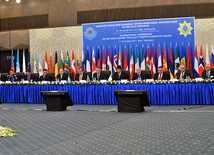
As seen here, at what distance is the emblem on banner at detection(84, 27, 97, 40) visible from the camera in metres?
11.7

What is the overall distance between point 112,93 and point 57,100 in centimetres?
163

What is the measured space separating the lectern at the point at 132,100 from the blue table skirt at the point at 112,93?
1026 millimetres

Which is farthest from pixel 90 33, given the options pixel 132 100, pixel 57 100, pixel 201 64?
pixel 132 100

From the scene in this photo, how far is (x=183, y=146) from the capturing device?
3410mm

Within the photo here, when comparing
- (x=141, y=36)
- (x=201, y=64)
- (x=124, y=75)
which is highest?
(x=141, y=36)

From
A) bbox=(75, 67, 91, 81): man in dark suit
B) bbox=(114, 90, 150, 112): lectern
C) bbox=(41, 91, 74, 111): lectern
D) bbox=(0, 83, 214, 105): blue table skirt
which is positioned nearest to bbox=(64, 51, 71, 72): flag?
bbox=(75, 67, 91, 81): man in dark suit

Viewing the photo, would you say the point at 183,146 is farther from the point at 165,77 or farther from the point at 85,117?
the point at 165,77

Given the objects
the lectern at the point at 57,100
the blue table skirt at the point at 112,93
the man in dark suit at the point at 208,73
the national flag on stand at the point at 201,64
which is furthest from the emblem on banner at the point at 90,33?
the man in dark suit at the point at 208,73

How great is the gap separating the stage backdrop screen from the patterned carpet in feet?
17.7

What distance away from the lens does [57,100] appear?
7.31 metres

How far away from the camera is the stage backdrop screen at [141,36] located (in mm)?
10953

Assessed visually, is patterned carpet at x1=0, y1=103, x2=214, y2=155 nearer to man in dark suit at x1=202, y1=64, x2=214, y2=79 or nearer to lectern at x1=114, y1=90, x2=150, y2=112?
lectern at x1=114, y1=90, x2=150, y2=112

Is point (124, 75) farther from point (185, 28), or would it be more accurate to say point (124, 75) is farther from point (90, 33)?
point (185, 28)

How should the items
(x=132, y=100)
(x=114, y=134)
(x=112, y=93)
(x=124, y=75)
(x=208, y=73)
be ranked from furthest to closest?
(x=124, y=75) < (x=208, y=73) < (x=112, y=93) < (x=132, y=100) < (x=114, y=134)
